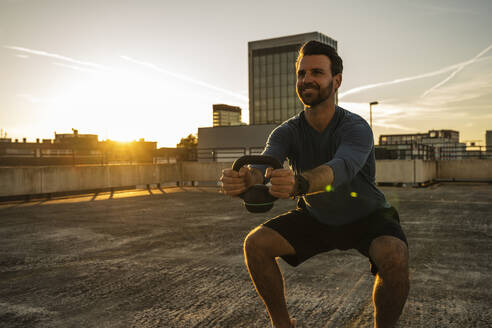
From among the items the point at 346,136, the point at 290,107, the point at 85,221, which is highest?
the point at 290,107

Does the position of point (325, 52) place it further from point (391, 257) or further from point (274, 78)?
point (274, 78)

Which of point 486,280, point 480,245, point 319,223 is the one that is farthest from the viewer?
point 480,245

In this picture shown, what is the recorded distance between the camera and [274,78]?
377 feet

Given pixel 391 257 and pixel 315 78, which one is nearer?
pixel 391 257

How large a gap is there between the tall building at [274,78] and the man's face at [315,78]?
108103mm

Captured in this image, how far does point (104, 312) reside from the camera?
3557 millimetres

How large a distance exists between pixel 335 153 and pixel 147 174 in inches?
737

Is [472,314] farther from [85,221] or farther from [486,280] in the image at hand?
[85,221]

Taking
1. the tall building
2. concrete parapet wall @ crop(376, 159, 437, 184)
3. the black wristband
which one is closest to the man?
the black wristband

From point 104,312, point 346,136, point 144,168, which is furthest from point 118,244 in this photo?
point 144,168

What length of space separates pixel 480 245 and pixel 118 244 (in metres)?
5.81

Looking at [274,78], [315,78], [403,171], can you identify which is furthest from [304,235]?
[274,78]

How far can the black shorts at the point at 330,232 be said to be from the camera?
2584 mm

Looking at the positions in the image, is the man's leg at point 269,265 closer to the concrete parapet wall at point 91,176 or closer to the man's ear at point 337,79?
the man's ear at point 337,79
